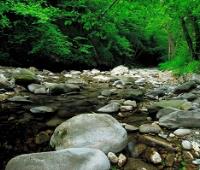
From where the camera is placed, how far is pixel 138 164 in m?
4.49

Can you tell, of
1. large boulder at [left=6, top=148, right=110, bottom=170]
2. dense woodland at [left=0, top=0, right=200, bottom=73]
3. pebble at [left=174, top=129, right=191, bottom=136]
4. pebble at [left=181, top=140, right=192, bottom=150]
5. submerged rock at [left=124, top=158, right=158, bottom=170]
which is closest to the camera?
large boulder at [left=6, top=148, right=110, bottom=170]

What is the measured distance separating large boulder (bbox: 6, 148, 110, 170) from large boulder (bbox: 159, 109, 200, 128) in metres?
2.15

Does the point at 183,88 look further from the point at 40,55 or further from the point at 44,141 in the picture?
the point at 40,55

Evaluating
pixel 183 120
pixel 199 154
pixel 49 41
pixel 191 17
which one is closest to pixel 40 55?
pixel 49 41

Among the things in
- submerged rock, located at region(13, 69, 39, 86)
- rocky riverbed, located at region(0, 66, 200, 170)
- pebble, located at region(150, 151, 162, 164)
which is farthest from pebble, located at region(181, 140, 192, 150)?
submerged rock, located at region(13, 69, 39, 86)

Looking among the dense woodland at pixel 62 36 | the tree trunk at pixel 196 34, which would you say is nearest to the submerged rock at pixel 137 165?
the dense woodland at pixel 62 36

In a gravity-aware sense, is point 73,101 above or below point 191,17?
below

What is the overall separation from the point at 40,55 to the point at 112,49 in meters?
7.23

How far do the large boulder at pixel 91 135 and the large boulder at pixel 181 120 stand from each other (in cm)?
125

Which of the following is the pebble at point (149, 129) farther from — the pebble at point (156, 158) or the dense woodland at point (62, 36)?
the dense woodland at point (62, 36)

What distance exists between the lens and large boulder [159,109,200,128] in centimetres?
590

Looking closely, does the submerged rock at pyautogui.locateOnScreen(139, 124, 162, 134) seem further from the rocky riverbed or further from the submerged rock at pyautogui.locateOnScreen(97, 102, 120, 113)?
the submerged rock at pyautogui.locateOnScreen(97, 102, 120, 113)

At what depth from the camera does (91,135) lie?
15.9 feet

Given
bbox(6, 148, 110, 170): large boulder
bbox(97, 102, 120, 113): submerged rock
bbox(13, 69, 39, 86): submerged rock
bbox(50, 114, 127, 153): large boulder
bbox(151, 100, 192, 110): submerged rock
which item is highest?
bbox(6, 148, 110, 170): large boulder
